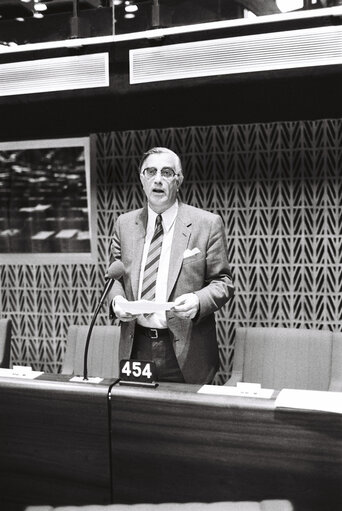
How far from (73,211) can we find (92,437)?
2.59 meters

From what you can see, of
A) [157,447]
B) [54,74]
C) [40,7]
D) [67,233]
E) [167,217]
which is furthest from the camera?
[67,233]

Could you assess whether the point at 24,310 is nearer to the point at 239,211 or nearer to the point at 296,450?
the point at 239,211

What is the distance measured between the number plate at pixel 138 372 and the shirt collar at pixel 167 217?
94 centimetres

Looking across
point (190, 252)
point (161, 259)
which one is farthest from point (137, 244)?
point (190, 252)

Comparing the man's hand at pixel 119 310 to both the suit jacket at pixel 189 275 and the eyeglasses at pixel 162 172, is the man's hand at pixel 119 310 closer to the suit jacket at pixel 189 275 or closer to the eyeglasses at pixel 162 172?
the suit jacket at pixel 189 275

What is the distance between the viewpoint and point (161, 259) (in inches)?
110

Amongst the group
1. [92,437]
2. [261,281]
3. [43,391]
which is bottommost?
[92,437]

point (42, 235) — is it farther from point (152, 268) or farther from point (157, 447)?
point (157, 447)

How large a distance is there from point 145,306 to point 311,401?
708 mm

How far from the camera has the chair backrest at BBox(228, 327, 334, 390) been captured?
3.36 meters

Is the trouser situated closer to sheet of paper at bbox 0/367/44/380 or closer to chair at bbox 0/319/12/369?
sheet of paper at bbox 0/367/44/380

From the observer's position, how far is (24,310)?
4.54m

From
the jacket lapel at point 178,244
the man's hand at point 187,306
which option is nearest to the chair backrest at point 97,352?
the jacket lapel at point 178,244

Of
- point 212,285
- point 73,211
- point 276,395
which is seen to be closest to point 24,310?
point 73,211
